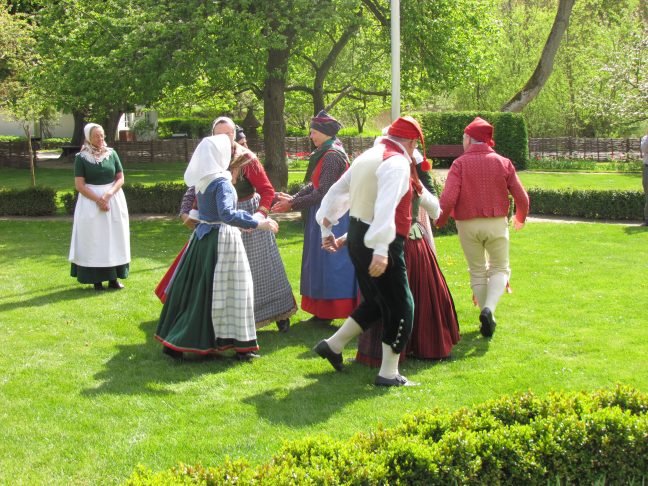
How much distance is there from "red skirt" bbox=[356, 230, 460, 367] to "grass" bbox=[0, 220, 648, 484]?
136 millimetres

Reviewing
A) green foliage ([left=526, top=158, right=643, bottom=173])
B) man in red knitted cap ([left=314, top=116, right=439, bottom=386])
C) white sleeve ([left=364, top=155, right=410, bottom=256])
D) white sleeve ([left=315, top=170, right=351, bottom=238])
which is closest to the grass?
man in red knitted cap ([left=314, top=116, right=439, bottom=386])

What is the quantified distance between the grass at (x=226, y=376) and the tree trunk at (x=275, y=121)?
27.2ft

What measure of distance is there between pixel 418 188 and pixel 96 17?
13.0 meters

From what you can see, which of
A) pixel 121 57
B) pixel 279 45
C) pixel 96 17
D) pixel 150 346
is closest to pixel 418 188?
pixel 150 346

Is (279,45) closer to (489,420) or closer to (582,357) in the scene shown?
(582,357)

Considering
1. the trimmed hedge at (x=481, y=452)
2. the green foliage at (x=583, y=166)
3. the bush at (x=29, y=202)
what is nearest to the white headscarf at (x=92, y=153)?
the trimmed hedge at (x=481, y=452)

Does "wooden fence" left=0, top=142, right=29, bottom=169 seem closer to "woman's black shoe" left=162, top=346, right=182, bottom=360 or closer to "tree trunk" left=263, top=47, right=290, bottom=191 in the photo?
"tree trunk" left=263, top=47, right=290, bottom=191

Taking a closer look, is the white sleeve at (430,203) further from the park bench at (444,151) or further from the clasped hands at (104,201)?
the park bench at (444,151)

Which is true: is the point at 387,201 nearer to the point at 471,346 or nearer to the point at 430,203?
the point at 430,203

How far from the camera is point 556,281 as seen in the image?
9969 mm

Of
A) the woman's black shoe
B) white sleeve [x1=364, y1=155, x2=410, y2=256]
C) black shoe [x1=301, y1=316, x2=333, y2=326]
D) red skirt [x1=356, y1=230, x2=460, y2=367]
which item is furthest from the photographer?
black shoe [x1=301, y1=316, x2=333, y2=326]

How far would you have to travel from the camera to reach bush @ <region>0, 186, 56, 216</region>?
18203mm

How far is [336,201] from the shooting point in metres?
6.10

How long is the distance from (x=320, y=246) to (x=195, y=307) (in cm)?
159
